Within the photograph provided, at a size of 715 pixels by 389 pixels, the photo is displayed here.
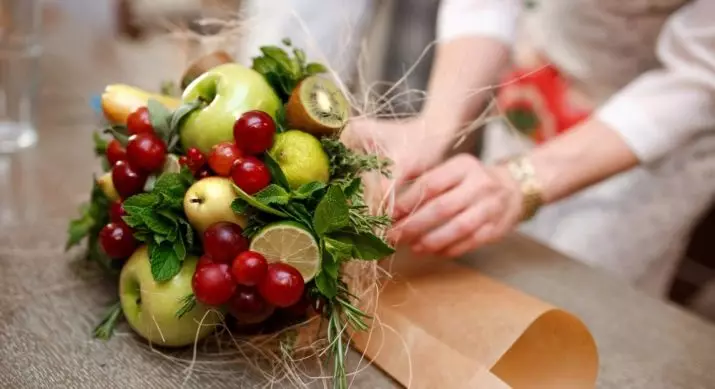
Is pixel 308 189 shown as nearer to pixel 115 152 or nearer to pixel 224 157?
pixel 224 157

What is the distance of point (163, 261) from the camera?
0.45 m

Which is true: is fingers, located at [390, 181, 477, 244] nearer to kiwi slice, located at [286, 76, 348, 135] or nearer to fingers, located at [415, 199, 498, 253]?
fingers, located at [415, 199, 498, 253]

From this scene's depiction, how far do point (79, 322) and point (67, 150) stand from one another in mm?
454

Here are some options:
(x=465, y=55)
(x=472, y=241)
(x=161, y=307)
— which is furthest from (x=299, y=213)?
(x=465, y=55)

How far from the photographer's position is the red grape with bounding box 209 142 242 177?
0.45 m

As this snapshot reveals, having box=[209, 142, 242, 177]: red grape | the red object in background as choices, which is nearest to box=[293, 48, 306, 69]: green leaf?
box=[209, 142, 242, 177]: red grape

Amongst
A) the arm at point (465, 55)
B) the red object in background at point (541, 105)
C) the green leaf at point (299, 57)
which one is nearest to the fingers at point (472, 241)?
the arm at point (465, 55)

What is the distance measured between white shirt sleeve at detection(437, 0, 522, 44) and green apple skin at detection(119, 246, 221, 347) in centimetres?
45

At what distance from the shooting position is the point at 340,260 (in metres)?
0.44

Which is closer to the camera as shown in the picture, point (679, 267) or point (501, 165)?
point (501, 165)

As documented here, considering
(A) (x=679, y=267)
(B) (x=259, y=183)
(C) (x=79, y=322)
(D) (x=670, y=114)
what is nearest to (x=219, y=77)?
(B) (x=259, y=183)

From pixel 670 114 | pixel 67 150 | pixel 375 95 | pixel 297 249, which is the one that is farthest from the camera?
pixel 67 150

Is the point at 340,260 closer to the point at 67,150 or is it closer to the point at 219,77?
the point at 219,77

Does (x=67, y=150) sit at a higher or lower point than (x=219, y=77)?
lower
